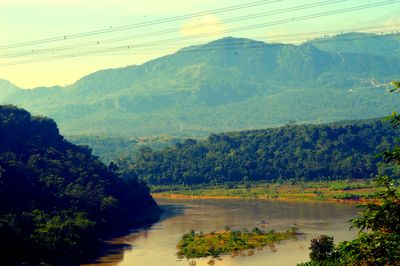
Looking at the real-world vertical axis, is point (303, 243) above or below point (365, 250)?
below

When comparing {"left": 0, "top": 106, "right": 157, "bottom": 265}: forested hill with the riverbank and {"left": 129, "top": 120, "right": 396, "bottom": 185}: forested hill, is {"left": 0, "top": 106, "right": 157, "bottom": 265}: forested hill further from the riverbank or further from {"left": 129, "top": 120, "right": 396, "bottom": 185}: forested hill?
{"left": 129, "top": 120, "right": 396, "bottom": 185}: forested hill

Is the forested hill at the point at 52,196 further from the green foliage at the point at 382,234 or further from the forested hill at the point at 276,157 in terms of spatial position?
the green foliage at the point at 382,234

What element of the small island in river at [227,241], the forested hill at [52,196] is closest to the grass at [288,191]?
the forested hill at [52,196]

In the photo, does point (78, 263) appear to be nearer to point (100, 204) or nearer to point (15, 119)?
point (100, 204)

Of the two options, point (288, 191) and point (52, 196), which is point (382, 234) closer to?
point (52, 196)

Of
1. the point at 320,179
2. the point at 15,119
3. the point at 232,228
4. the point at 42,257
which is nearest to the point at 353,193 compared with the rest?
the point at 320,179
